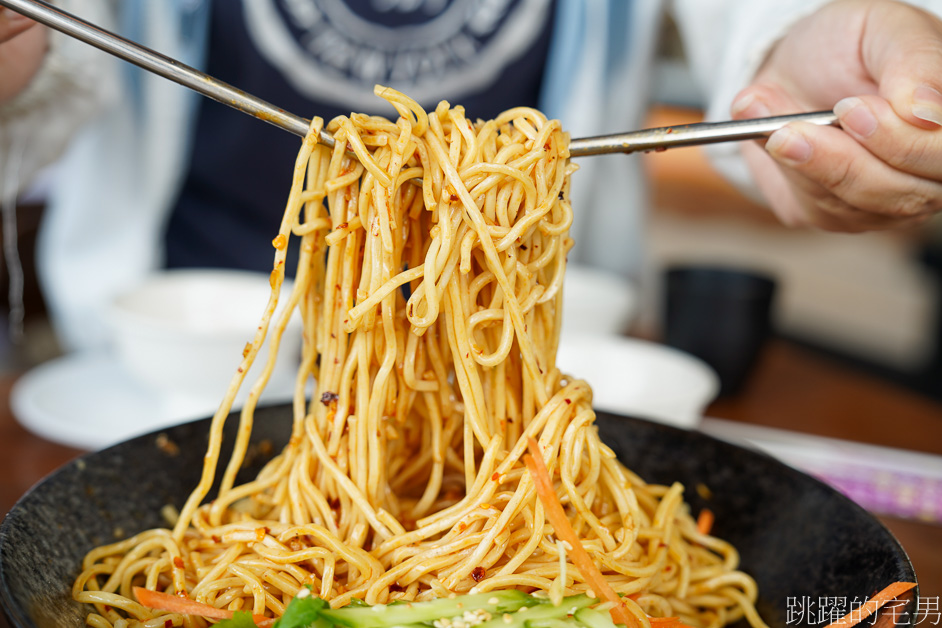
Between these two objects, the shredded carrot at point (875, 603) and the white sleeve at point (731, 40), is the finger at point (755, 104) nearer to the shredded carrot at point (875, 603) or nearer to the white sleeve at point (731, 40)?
the white sleeve at point (731, 40)

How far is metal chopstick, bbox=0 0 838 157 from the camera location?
65 cm

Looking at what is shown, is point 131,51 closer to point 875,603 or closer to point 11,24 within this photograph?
point 11,24

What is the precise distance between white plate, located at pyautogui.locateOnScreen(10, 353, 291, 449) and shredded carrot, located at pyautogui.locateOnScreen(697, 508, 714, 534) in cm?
65

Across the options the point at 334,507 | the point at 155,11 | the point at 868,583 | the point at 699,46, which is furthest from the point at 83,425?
the point at 699,46

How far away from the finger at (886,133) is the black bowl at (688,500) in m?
0.37

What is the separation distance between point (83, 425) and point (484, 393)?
775 mm

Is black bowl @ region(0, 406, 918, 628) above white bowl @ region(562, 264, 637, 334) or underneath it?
underneath

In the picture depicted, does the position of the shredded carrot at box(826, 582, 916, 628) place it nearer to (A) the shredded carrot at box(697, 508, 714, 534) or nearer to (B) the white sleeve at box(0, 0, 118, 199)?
(A) the shredded carrot at box(697, 508, 714, 534)

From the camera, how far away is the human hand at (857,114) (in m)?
0.77

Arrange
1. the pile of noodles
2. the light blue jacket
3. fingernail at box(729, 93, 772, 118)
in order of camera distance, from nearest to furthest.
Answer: the pile of noodles
fingernail at box(729, 93, 772, 118)
the light blue jacket

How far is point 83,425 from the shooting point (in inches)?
48.4

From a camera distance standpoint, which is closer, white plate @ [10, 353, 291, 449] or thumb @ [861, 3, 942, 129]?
thumb @ [861, 3, 942, 129]

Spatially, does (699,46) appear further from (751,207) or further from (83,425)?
(751,207)

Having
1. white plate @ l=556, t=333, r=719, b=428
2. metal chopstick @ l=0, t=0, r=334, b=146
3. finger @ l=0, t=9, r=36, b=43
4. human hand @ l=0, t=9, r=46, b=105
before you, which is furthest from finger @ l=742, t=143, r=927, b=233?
human hand @ l=0, t=9, r=46, b=105
